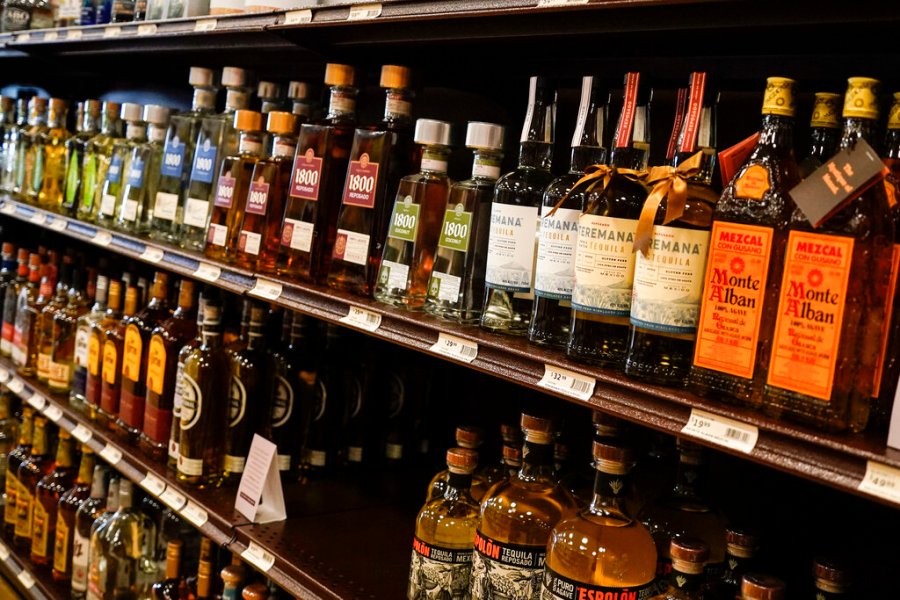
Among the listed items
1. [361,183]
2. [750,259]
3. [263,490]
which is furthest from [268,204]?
[750,259]

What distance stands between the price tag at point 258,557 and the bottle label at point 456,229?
0.75m

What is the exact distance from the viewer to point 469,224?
1533 mm

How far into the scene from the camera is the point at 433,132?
161 cm

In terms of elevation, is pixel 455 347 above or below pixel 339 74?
below

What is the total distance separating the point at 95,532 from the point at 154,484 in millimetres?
515

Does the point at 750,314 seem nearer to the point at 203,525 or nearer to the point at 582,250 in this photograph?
the point at 582,250

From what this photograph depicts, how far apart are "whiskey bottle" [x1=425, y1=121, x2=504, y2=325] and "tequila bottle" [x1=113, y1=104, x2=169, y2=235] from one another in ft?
4.26

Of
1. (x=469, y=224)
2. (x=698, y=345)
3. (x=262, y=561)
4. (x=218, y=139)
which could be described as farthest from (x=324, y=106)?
(x=698, y=345)

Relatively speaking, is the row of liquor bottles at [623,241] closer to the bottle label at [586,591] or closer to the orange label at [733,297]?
the orange label at [733,297]

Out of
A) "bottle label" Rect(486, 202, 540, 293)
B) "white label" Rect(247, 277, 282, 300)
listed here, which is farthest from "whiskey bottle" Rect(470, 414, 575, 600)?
"white label" Rect(247, 277, 282, 300)

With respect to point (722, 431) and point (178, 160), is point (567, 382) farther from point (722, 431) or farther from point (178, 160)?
point (178, 160)

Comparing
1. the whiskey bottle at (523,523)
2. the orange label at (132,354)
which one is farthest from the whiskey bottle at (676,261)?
the orange label at (132,354)

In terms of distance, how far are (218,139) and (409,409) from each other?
0.85 m

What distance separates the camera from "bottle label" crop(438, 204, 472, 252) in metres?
1.53
